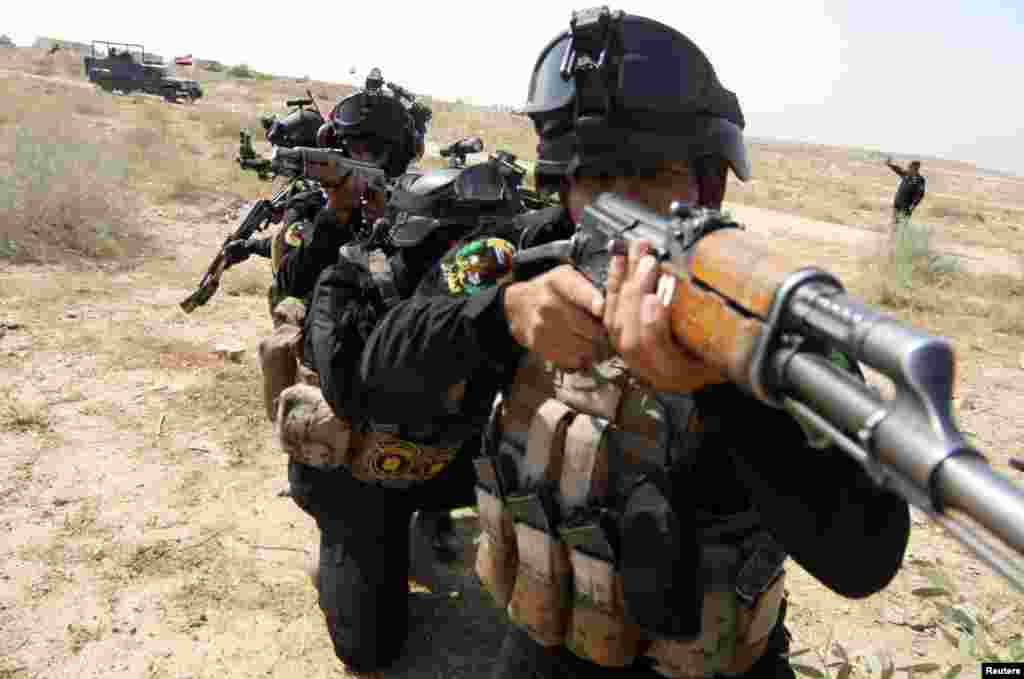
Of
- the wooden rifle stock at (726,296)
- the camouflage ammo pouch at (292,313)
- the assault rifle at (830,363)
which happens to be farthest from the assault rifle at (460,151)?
the wooden rifle stock at (726,296)

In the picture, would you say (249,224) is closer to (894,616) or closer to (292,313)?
(292,313)

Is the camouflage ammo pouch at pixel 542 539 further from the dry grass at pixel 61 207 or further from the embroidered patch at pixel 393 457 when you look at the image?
the dry grass at pixel 61 207

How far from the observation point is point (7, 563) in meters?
3.39

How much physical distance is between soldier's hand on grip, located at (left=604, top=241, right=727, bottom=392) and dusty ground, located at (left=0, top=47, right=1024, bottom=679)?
202 centimetres

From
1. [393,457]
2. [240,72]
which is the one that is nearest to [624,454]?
[393,457]

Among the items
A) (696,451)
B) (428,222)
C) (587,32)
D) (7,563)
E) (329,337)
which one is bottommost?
(7,563)

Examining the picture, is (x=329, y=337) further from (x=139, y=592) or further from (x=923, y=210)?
(x=923, y=210)

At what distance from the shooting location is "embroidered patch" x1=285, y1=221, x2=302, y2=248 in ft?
13.0

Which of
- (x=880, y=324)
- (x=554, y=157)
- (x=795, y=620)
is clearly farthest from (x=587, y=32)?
(x=795, y=620)

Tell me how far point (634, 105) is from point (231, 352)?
16.5 ft

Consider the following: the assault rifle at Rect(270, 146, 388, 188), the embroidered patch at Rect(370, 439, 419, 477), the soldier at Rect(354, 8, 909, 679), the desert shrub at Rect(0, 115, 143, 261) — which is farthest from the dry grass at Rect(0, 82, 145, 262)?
the soldier at Rect(354, 8, 909, 679)

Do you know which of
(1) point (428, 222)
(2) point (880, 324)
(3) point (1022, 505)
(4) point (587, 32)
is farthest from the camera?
(1) point (428, 222)

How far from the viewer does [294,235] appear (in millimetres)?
4016

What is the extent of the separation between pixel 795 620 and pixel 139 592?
3050 mm
